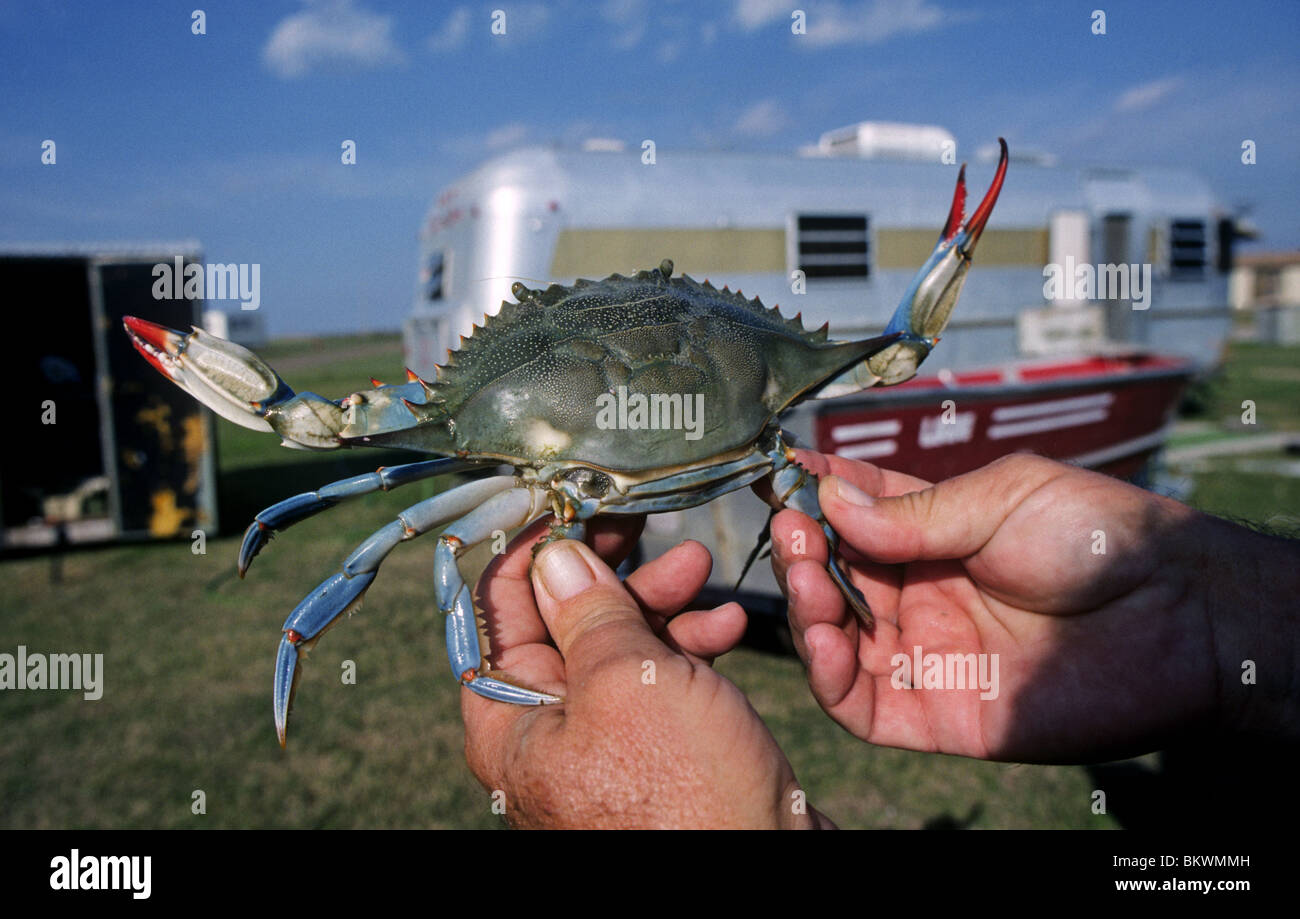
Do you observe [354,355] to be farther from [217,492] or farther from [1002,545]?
[1002,545]

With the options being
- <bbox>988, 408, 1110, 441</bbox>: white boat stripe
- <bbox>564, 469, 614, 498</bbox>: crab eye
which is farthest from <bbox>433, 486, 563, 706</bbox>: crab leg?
<bbox>988, 408, 1110, 441</bbox>: white boat stripe

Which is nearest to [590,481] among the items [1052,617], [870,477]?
[870,477]

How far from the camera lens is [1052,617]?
8.74 feet

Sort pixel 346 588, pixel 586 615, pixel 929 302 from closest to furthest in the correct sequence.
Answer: pixel 586 615
pixel 346 588
pixel 929 302

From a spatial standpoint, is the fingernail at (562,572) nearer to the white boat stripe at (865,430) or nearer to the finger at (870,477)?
the finger at (870,477)

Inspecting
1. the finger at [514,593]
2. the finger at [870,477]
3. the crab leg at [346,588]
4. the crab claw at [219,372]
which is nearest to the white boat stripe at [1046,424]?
the finger at [870,477]

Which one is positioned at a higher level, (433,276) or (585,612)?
(433,276)

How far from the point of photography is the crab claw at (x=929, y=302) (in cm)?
273

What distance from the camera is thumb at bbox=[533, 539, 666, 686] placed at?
2064 mm

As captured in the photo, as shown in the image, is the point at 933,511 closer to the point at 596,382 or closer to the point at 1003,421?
the point at 596,382

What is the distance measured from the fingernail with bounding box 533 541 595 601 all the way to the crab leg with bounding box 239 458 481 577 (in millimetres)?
398

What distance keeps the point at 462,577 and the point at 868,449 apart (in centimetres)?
448

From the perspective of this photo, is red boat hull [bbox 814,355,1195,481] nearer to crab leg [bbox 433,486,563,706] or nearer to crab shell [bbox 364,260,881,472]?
crab shell [bbox 364,260,881,472]
